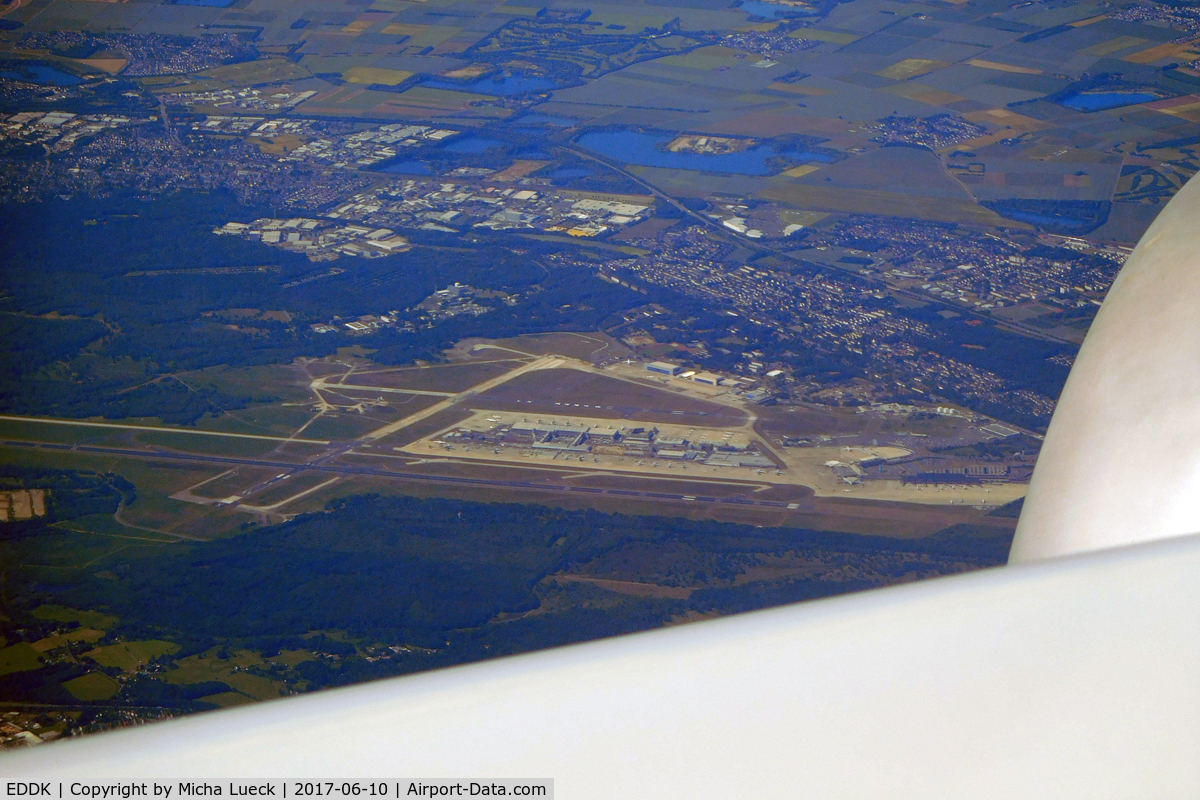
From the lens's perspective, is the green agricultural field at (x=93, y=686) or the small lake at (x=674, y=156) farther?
the small lake at (x=674, y=156)

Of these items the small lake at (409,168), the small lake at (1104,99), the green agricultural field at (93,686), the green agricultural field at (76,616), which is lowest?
the green agricultural field at (93,686)

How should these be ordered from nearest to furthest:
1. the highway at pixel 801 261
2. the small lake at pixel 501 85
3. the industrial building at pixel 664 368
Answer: the industrial building at pixel 664 368
the highway at pixel 801 261
the small lake at pixel 501 85

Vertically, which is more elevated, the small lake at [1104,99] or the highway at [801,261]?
the small lake at [1104,99]

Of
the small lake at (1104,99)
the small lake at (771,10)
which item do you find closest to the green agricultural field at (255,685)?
the small lake at (1104,99)

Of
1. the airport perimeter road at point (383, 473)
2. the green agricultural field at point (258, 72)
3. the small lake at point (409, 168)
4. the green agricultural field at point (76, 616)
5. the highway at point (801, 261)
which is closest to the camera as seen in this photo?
the green agricultural field at point (76, 616)

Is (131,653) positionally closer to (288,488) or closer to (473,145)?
(288,488)

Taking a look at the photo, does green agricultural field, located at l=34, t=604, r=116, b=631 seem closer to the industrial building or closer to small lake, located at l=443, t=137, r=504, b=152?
the industrial building

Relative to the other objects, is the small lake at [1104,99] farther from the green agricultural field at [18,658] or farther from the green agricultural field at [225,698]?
the green agricultural field at [18,658]

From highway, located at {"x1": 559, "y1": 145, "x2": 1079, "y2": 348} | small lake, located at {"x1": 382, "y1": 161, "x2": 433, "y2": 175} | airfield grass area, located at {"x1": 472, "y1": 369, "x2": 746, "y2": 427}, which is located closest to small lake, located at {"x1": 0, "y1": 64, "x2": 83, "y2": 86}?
small lake, located at {"x1": 382, "y1": 161, "x2": 433, "y2": 175}
